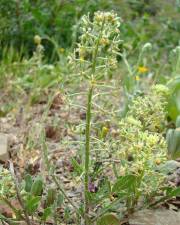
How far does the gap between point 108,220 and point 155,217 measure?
27cm

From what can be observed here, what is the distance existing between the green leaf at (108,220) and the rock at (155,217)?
158mm

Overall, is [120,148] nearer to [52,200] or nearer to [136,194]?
[136,194]

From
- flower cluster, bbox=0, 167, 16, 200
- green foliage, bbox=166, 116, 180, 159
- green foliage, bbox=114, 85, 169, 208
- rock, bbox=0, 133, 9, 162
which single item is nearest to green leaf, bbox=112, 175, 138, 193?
green foliage, bbox=114, 85, 169, 208

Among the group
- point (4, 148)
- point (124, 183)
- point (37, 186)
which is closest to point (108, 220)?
point (124, 183)

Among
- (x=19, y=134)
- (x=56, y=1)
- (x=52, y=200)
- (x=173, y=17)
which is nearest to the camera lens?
(x=52, y=200)

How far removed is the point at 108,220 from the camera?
5.87ft

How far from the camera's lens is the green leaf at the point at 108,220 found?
5.83ft

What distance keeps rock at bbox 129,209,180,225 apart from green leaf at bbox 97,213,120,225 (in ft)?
0.52

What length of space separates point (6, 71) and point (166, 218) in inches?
84.2

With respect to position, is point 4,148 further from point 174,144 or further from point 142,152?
point 142,152

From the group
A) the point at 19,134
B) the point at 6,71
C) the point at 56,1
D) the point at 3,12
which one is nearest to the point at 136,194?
the point at 19,134

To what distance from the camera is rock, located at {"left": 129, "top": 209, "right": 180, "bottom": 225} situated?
1.96m

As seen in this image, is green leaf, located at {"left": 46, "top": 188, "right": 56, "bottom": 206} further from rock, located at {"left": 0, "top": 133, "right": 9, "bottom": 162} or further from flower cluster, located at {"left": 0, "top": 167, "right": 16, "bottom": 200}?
rock, located at {"left": 0, "top": 133, "right": 9, "bottom": 162}

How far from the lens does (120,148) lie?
6.44 feet
